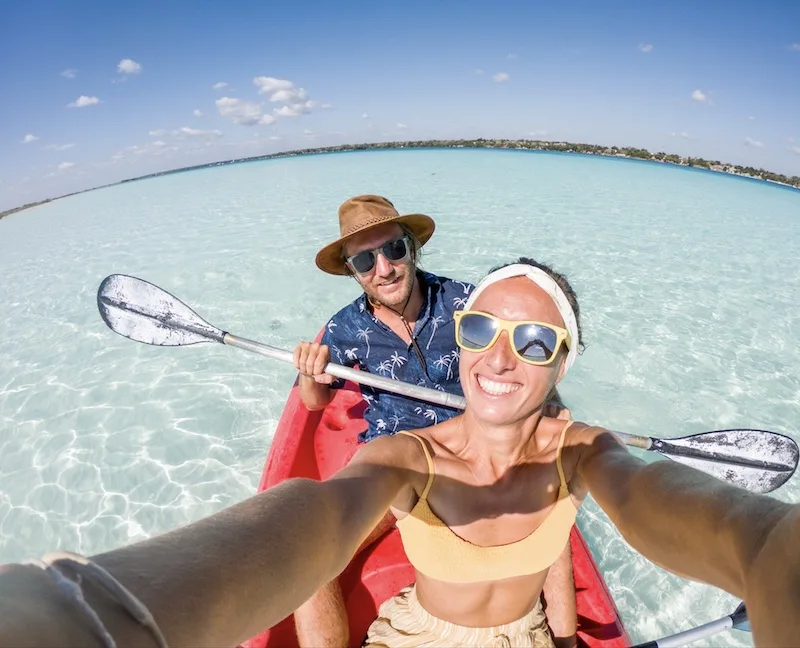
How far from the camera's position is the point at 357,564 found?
7.64 feet

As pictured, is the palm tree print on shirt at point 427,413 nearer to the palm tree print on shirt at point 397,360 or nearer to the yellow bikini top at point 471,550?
the palm tree print on shirt at point 397,360

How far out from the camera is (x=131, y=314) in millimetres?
3430

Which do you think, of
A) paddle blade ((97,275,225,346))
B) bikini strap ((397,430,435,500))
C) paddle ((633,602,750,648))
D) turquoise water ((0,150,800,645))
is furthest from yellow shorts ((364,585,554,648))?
paddle blade ((97,275,225,346))

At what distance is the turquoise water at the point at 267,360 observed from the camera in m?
3.69

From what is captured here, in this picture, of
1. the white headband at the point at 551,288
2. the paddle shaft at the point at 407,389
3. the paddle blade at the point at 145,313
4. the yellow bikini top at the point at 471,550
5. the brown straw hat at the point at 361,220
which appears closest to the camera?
the yellow bikini top at the point at 471,550

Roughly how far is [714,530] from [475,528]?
0.82 m

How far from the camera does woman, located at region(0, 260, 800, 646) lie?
570 millimetres

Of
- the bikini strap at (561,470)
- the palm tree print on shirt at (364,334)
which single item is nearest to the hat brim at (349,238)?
the palm tree print on shirt at (364,334)

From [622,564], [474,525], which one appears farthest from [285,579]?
[622,564]

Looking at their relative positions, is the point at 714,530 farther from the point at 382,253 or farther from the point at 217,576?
the point at 382,253

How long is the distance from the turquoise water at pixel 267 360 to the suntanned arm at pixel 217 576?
2.93 m

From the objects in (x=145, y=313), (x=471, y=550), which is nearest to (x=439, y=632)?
(x=471, y=550)

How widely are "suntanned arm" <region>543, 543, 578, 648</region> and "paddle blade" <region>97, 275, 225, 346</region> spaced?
9.20 feet

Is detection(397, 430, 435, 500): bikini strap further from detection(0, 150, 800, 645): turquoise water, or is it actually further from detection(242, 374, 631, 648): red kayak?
detection(0, 150, 800, 645): turquoise water
